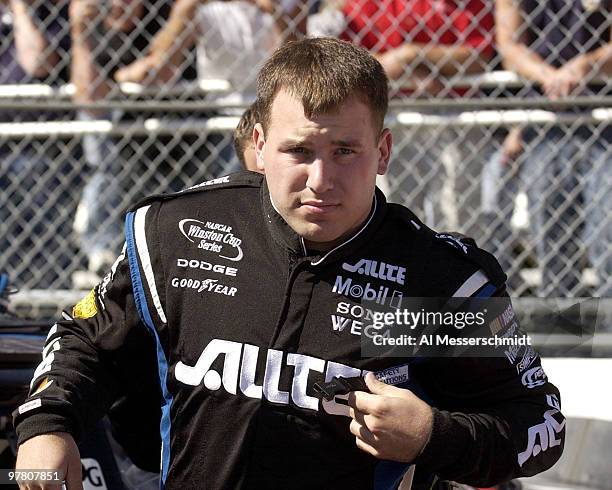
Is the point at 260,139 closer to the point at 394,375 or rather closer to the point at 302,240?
the point at 302,240

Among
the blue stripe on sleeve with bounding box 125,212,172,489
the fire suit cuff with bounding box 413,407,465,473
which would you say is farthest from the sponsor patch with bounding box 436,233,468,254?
the blue stripe on sleeve with bounding box 125,212,172,489

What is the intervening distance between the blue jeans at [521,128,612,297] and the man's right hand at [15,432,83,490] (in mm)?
3540

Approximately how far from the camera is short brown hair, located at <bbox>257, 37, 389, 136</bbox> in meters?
2.21

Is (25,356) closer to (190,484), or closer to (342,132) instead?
(190,484)

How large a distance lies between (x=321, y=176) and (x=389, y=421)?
1.74 ft

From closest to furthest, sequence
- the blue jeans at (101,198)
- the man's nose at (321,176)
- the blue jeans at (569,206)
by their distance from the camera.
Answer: the man's nose at (321,176)
the blue jeans at (569,206)
the blue jeans at (101,198)

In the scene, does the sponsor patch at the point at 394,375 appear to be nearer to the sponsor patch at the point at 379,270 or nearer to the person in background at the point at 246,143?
the sponsor patch at the point at 379,270

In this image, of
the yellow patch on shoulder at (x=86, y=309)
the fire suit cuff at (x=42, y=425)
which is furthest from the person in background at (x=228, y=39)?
the fire suit cuff at (x=42, y=425)

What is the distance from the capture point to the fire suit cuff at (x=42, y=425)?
2.16 metres

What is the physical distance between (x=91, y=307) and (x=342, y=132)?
2.39 feet

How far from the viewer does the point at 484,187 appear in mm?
5508

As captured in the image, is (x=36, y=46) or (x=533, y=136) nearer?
(x=533, y=136)

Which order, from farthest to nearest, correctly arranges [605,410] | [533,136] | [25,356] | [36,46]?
[36,46] < [533,136] < [605,410] < [25,356]

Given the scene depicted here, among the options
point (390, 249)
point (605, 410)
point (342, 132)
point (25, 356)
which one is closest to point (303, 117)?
point (342, 132)
